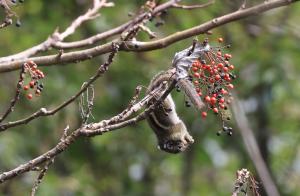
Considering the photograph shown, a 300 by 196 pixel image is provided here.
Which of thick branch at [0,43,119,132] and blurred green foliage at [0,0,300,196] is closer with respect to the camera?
thick branch at [0,43,119,132]

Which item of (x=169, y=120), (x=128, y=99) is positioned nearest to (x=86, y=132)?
(x=169, y=120)

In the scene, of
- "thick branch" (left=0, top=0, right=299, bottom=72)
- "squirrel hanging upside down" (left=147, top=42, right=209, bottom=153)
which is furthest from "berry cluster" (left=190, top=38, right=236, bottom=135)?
"thick branch" (left=0, top=0, right=299, bottom=72)

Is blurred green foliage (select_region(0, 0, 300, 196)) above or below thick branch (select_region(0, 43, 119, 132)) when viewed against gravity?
above

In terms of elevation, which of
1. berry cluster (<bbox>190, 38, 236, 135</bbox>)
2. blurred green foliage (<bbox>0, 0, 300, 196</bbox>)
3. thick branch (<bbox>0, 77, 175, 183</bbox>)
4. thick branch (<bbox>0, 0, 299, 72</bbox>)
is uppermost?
blurred green foliage (<bbox>0, 0, 300, 196</bbox>)

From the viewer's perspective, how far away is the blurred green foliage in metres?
7.51

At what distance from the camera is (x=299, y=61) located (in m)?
7.80

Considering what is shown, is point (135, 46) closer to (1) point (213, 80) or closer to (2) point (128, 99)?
(1) point (213, 80)

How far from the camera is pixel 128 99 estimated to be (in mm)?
8039

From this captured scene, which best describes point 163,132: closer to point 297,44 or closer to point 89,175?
point 297,44

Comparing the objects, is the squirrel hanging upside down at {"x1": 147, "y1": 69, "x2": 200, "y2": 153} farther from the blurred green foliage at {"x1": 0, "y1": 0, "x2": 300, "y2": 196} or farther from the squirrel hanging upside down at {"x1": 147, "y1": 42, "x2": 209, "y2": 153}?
the blurred green foliage at {"x1": 0, "y1": 0, "x2": 300, "y2": 196}

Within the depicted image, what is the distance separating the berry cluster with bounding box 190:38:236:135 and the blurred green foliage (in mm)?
3573

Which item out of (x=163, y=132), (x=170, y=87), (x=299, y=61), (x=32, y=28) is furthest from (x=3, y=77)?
(x=170, y=87)

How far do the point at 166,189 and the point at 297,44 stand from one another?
3614 mm

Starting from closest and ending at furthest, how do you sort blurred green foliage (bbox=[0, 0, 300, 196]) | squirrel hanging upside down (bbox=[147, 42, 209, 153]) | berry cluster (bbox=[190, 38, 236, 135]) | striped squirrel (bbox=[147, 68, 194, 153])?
1. squirrel hanging upside down (bbox=[147, 42, 209, 153])
2. berry cluster (bbox=[190, 38, 236, 135])
3. striped squirrel (bbox=[147, 68, 194, 153])
4. blurred green foliage (bbox=[0, 0, 300, 196])
